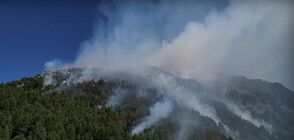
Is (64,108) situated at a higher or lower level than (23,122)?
higher

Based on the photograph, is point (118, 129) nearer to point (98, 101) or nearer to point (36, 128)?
point (36, 128)

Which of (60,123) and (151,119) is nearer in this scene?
(60,123)

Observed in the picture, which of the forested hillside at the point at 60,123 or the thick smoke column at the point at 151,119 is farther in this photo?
the thick smoke column at the point at 151,119

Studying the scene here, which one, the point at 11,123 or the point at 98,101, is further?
the point at 98,101

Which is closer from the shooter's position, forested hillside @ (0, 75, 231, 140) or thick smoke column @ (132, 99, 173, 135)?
forested hillside @ (0, 75, 231, 140)

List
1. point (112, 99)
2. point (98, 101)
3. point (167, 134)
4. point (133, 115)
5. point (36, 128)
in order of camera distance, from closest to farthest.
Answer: point (36, 128)
point (167, 134)
point (133, 115)
point (98, 101)
point (112, 99)

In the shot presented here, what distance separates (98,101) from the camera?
176 meters

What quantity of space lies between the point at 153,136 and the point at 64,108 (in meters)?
48.1

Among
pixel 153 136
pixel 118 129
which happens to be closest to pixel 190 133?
pixel 153 136

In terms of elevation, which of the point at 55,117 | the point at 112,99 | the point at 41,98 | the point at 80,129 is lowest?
the point at 80,129

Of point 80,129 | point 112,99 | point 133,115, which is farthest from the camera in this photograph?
point 112,99

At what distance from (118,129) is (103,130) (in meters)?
7.18

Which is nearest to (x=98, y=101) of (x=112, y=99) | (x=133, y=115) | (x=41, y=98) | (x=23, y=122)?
(x=112, y=99)

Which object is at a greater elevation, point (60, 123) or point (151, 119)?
point (151, 119)
